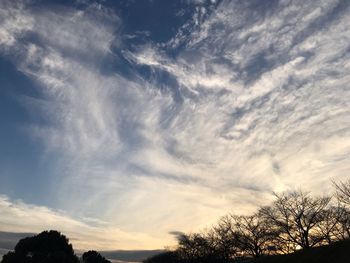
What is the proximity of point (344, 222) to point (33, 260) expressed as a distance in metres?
76.2

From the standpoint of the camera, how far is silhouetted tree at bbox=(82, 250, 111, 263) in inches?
4370

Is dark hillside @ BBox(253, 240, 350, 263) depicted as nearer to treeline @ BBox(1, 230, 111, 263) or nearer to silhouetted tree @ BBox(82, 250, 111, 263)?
treeline @ BBox(1, 230, 111, 263)

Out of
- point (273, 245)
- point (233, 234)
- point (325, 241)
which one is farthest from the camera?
point (233, 234)

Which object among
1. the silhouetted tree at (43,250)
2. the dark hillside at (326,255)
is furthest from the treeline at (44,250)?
the dark hillside at (326,255)

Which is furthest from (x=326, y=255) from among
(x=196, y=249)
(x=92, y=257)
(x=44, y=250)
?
(x=92, y=257)

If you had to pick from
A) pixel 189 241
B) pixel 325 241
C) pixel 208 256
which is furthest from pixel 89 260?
pixel 325 241

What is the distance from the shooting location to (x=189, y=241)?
322 ft

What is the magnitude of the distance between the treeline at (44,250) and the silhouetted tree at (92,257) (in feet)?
47.2

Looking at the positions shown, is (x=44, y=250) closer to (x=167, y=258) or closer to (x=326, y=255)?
(x=167, y=258)

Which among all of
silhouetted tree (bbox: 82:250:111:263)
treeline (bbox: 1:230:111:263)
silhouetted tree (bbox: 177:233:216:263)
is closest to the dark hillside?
silhouetted tree (bbox: 177:233:216:263)

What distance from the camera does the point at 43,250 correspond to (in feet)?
308

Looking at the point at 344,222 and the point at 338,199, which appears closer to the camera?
the point at 338,199

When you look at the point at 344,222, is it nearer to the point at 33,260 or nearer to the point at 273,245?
the point at 273,245

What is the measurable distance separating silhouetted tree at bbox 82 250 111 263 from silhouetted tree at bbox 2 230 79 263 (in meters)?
14.5
